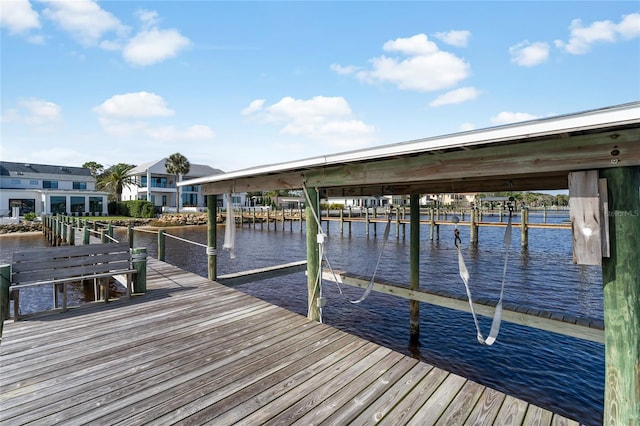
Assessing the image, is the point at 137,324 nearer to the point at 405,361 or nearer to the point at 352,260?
the point at 405,361

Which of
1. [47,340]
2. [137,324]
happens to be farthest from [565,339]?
[47,340]

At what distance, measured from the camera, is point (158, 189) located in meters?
51.9

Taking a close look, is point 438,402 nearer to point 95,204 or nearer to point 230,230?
point 230,230

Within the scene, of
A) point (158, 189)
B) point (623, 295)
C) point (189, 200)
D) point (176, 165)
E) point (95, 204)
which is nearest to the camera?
point (623, 295)

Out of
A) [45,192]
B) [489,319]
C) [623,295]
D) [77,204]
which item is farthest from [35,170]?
[623,295]

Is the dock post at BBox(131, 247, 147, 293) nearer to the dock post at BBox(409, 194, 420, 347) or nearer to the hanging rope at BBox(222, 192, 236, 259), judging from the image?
the hanging rope at BBox(222, 192, 236, 259)

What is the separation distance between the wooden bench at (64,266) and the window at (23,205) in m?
46.0

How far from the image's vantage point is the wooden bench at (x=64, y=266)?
5227 millimetres

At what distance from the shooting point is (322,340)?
4461 mm

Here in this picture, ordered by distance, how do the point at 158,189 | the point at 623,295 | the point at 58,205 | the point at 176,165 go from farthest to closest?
the point at 158,189 < the point at 176,165 < the point at 58,205 < the point at 623,295

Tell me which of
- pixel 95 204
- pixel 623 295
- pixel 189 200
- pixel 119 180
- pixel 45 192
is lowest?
pixel 623 295

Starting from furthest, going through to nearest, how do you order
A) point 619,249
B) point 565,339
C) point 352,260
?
point 352,260, point 565,339, point 619,249

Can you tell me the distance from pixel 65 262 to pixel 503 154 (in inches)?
275

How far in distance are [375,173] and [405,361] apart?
7.90 ft
